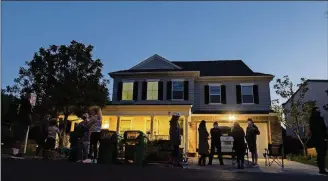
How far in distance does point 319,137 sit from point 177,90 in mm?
15587

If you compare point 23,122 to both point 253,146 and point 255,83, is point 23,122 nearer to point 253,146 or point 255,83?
point 253,146

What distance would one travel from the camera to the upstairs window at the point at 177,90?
76.8 ft

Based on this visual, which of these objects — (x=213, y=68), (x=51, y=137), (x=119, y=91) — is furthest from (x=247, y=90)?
(x=51, y=137)

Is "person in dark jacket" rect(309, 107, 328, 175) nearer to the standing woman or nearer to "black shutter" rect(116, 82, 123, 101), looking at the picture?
the standing woman

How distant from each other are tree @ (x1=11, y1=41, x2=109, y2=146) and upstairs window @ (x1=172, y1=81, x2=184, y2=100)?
16.7 feet

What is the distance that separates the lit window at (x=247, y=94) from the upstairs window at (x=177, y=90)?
14.9 feet

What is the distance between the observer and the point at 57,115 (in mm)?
20188

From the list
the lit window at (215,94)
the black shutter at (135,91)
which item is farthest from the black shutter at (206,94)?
the black shutter at (135,91)

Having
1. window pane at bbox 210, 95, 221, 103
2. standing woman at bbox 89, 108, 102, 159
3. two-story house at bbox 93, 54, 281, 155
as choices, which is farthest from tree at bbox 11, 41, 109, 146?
standing woman at bbox 89, 108, 102, 159

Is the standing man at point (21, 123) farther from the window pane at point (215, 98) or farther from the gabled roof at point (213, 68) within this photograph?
the window pane at point (215, 98)

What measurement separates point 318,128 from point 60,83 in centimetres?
1570

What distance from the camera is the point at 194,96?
23.9 metres

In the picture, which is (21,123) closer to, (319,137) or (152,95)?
(319,137)

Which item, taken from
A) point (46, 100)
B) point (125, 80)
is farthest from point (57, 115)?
point (125, 80)
